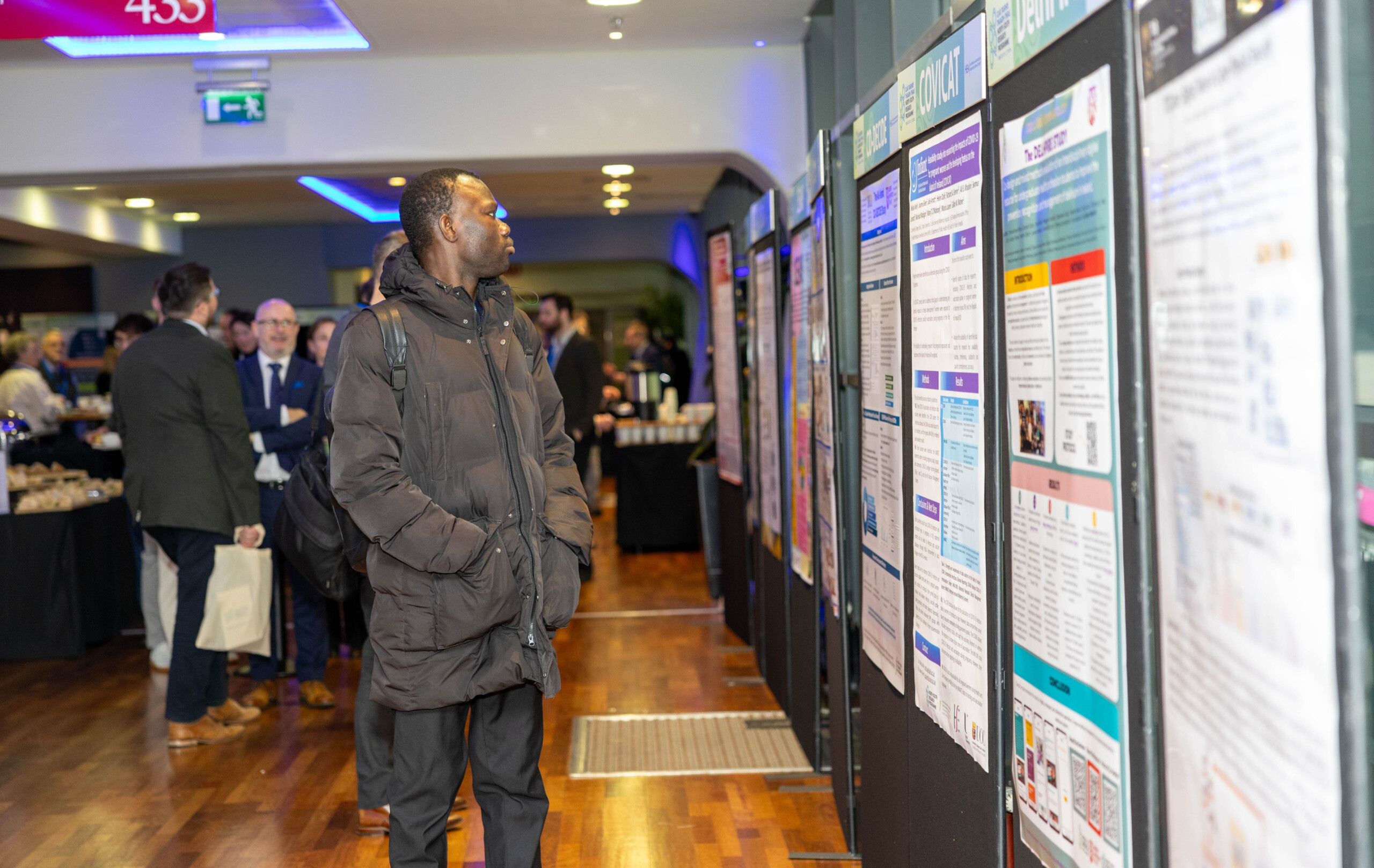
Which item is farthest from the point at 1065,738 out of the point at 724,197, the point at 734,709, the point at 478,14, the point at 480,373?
the point at 724,197

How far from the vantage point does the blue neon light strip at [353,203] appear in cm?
1001

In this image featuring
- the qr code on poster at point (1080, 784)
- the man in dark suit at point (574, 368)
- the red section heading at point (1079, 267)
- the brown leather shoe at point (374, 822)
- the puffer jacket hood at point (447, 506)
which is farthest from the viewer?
the man in dark suit at point (574, 368)

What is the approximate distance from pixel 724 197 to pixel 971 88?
29.1 ft

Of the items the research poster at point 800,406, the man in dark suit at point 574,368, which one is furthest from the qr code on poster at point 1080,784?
the man in dark suit at point 574,368

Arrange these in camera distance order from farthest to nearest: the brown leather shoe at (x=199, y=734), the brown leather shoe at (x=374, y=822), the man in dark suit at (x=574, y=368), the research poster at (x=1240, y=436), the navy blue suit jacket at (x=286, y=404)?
the man in dark suit at (x=574, y=368), the navy blue suit jacket at (x=286, y=404), the brown leather shoe at (x=199, y=734), the brown leather shoe at (x=374, y=822), the research poster at (x=1240, y=436)

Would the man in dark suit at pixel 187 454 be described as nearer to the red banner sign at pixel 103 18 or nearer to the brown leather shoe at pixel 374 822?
the red banner sign at pixel 103 18

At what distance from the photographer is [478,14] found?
193 inches

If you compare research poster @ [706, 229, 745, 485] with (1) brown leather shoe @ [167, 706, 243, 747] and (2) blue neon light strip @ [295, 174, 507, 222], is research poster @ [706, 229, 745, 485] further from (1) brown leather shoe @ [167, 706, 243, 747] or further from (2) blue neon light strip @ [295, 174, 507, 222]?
(2) blue neon light strip @ [295, 174, 507, 222]

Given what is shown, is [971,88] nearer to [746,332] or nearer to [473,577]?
[473,577]

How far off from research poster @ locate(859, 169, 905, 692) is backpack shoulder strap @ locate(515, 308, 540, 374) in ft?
2.47

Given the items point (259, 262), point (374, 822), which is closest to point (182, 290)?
point (374, 822)

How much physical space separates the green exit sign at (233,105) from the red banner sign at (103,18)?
170 cm

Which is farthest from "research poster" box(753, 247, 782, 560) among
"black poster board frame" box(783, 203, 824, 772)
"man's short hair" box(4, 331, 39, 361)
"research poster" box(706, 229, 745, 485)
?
"man's short hair" box(4, 331, 39, 361)

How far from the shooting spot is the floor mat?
380 centimetres
